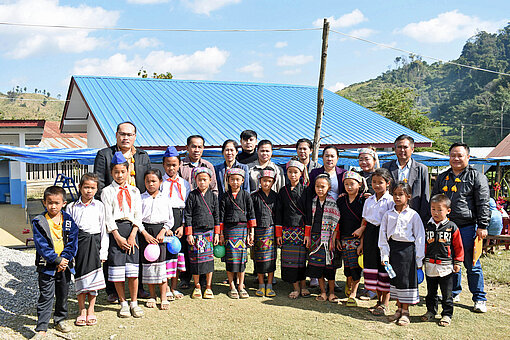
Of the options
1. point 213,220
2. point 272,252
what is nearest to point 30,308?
point 213,220

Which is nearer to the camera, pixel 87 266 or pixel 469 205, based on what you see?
pixel 87 266

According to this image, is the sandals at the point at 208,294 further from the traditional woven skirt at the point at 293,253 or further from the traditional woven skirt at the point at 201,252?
the traditional woven skirt at the point at 293,253

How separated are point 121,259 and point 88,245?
36cm

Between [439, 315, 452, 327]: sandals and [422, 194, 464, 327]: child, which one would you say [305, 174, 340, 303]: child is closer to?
[422, 194, 464, 327]: child

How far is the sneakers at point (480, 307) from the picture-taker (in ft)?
15.4

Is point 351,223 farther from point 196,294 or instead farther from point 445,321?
point 196,294

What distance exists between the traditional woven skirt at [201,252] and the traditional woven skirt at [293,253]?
88 cm

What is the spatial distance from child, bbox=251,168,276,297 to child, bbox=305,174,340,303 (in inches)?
16.7

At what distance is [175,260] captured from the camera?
4910 mm

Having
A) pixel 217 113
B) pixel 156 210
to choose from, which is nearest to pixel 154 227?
pixel 156 210

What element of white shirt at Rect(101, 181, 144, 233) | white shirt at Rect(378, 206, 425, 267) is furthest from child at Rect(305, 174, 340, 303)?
white shirt at Rect(101, 181, 144, 233)

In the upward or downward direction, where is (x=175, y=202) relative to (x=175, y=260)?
upward

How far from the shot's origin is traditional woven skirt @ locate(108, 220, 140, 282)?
4438mm

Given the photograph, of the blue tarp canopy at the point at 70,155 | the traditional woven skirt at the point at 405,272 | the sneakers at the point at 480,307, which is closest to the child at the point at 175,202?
the traditional woven skirt at the point at 405,272
